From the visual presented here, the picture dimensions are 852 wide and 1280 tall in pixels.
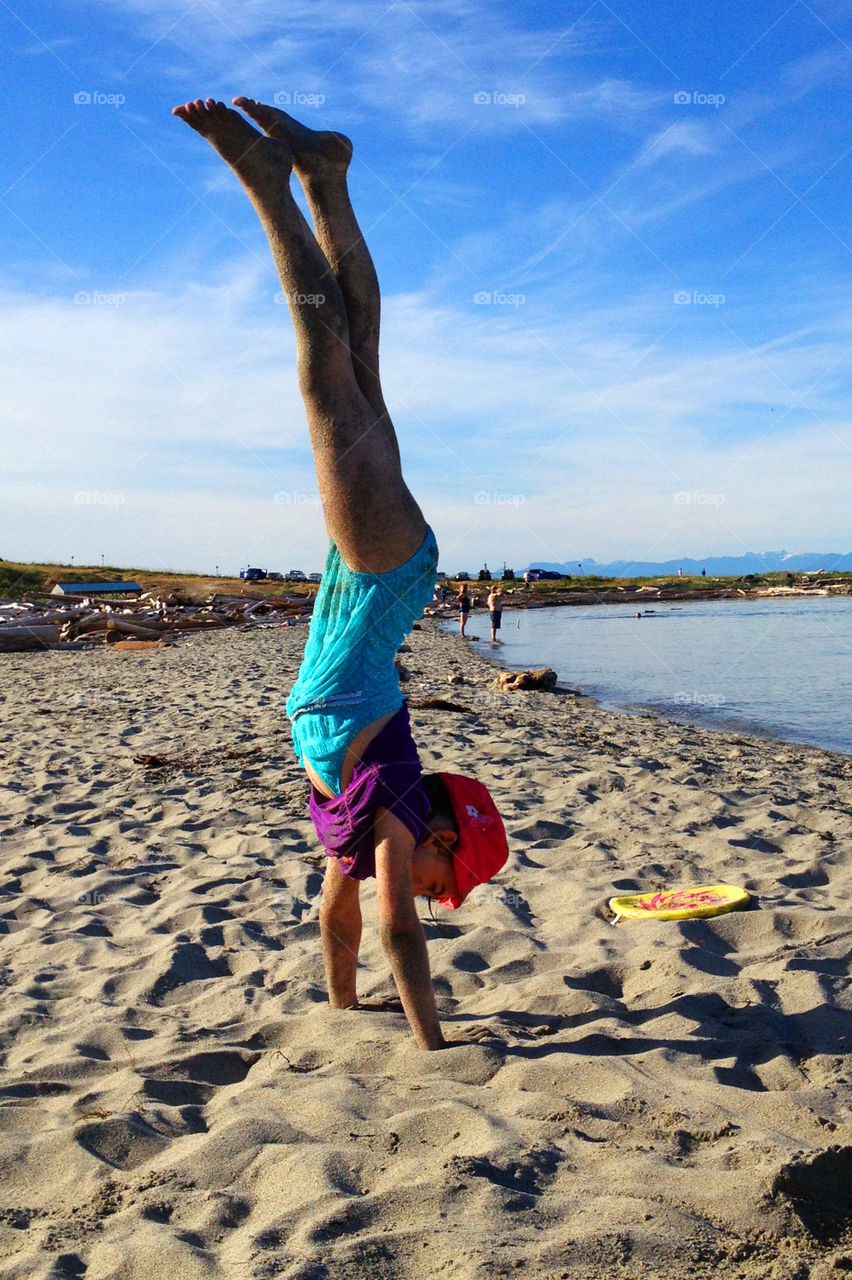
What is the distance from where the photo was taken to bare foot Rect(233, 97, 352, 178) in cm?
272

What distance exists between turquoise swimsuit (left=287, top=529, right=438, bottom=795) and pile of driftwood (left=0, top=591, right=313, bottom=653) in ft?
65.9

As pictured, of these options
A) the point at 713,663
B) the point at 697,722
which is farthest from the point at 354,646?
the point at 713,663

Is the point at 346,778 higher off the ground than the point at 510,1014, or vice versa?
the point at 346,778

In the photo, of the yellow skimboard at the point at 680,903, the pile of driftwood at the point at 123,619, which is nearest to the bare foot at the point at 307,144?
the yellow skimboard at the point at 680,903

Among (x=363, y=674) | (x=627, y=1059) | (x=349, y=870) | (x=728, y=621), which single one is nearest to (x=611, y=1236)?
(x=627, y=1059)

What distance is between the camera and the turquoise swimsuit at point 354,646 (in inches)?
109

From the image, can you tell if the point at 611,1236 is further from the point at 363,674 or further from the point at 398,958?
the point at 363,674

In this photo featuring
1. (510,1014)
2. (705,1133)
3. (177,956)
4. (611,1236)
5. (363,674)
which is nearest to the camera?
(611,1236)

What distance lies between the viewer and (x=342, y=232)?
2850mm

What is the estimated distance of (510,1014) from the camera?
3.44 metres

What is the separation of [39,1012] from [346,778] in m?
1.76

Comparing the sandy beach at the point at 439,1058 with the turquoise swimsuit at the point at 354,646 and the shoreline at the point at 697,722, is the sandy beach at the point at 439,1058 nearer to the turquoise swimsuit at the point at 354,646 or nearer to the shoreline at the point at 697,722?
the turquoise swimsuit at the point at 354,646

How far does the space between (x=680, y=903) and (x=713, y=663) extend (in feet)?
66.6

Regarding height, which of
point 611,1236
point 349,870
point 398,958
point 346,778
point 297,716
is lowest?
point 611,1236
